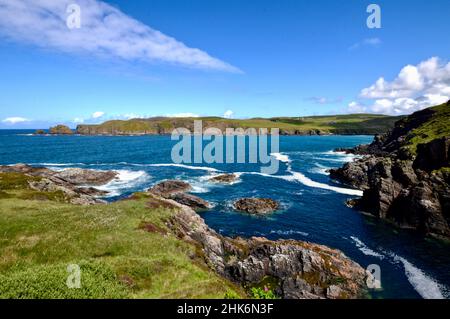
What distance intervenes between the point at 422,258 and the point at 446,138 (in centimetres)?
4487

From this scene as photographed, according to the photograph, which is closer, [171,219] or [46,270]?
[46,270]

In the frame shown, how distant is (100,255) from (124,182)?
258ft

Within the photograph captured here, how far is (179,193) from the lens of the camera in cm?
8400

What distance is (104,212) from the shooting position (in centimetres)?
4359

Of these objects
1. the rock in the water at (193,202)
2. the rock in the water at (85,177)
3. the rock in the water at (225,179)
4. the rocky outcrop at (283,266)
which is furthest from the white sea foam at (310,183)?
the rock in the water at (85,177)

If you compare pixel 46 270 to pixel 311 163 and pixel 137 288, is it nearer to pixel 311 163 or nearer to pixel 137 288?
pixel 137 288

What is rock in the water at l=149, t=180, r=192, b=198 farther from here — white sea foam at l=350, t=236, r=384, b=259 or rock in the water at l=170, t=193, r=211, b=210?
Result: white sea foam at l=350, t=236, r=384, b=259

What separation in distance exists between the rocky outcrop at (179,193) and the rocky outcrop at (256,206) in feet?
25.5

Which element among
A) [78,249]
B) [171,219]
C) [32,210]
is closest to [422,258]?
[171,219]

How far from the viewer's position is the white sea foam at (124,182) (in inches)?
3725

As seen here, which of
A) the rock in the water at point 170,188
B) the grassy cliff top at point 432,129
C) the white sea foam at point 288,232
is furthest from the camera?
the grassy cliff top at point 432,129

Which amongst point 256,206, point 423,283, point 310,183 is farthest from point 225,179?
point 423,283

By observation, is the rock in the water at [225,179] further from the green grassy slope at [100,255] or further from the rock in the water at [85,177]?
the green grassy slope at [100,255]

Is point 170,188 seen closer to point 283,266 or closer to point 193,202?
point 193,202
